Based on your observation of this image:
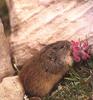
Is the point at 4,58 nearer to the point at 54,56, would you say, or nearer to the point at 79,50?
the point at 54,56

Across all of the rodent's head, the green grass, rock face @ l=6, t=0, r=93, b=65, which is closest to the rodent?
the rodent's head

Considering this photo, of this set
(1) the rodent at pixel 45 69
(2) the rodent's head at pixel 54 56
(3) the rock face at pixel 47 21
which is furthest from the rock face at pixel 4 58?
(2) the rodent's head at pixel 54 56

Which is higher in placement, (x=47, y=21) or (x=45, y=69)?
(x=47, y=21)

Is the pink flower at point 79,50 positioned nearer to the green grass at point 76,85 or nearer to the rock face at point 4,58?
the green grass at point 76,85

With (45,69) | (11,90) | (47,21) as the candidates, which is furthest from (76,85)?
(47,21)

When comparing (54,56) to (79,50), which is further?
(79,50)

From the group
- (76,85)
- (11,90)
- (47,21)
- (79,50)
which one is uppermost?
(47,21)

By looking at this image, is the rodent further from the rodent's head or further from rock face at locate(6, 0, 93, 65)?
rock face at locate(6, 0, 93, 65)
